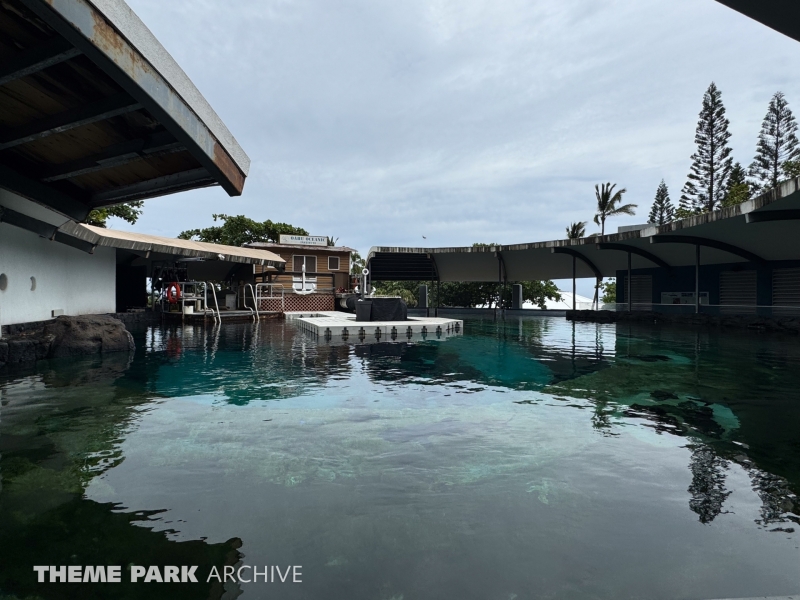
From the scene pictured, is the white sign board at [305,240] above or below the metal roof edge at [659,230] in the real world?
→ above

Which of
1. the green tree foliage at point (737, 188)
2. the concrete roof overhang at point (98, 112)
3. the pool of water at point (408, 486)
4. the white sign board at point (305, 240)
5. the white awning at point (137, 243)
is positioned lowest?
the pool of water at point (408, 486)

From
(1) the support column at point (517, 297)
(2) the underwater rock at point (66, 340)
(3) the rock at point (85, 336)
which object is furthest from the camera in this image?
(1) the support column at point (517, 297)

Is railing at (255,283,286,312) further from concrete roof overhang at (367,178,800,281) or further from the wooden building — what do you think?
concrete roof overhang at (367,178,800,281)

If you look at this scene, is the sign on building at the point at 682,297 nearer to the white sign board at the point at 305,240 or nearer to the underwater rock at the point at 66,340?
the white sign board at the point at 305,240

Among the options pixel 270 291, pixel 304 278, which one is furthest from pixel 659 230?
pixel 270 291

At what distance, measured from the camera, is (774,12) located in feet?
8.99

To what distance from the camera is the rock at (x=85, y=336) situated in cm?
1052

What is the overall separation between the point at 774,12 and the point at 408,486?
394cm

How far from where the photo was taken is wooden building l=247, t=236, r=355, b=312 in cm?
2839

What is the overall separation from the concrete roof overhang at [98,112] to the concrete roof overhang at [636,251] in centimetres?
1303

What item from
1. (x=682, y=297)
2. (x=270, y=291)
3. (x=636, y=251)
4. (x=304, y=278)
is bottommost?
(x=682, y=297)

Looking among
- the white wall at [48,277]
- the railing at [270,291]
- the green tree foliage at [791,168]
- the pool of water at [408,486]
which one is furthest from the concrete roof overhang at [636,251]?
the green tree foliage at [791,168]

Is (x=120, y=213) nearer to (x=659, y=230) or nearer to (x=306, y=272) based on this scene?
(x=306, y=272)

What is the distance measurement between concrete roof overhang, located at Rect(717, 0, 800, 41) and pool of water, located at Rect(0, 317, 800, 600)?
3.15 meters
